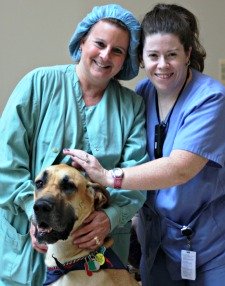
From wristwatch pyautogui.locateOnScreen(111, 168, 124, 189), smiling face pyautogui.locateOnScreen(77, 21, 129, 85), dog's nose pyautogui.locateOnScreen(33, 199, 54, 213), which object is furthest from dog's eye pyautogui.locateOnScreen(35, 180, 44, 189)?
smiling face pyautogui.locateOnScreen(77, 21, 129, 85)

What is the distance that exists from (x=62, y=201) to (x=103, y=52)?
57 centimetres

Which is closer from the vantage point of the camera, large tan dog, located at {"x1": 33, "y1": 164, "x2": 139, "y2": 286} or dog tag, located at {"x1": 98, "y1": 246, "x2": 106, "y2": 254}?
large tan dog, located at {"x1": 33, "y1": 164, "x2": 139, "y2": 286}

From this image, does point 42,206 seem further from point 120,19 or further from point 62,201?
point 120,19

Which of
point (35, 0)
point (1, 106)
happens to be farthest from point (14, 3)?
point (1, 106)

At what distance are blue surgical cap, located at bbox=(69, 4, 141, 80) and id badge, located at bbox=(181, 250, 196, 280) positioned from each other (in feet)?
2.44

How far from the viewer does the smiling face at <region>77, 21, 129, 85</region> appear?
1561 mm

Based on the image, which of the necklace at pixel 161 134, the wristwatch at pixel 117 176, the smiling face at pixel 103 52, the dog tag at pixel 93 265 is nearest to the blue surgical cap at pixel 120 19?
the smiling face at pixel 103 52

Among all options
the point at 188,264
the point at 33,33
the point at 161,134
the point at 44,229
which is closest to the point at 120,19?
the point at 161,134

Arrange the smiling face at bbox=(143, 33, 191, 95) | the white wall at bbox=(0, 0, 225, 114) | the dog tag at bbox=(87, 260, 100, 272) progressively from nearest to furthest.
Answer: the dog tag at bbox=(87, 260, 100, 272), the smiling face at bbox=(143, 33, 191, 95), the white wall at bbox=(0, 0, 225, 114)

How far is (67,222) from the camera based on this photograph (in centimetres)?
135

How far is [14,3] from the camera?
2615 millimetres

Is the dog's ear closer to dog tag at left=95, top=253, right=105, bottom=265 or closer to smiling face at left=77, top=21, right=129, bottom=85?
dog tag at left=95, top=253, right=105, bottom=265

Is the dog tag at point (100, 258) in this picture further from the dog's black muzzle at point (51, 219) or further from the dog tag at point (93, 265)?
the dog's black muzzle at point (51, 219)

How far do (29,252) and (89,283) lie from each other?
261mm
